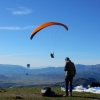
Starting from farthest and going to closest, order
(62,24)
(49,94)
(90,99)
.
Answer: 1. (62,24)
2. (49,94)
3. (90,99)

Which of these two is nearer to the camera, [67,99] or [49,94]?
[67,99]

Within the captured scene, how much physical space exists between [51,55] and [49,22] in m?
6.82

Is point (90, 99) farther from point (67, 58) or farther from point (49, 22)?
point (49, 22)

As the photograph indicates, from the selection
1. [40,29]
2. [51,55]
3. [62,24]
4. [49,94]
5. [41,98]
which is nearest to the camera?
[41,98]

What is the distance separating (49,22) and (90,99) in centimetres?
989

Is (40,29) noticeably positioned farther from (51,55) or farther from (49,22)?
(51,55)

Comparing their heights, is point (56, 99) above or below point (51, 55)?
below

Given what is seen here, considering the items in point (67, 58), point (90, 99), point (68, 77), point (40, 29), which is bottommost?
point (90, 99)

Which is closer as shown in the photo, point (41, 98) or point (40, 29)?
point (41, 98)

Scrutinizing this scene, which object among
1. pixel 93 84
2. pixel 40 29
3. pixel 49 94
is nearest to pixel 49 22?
pixel 40 29

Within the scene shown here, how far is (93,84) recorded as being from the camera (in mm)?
31891

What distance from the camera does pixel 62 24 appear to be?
27609mm

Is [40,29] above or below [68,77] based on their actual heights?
above

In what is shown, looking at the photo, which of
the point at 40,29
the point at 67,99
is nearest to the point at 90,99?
the point at 67,99
